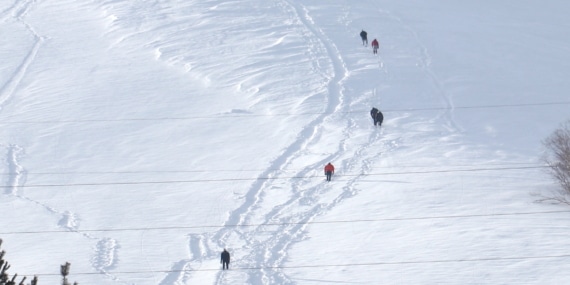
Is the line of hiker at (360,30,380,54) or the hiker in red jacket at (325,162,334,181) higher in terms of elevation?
the hiker in red jacket at (325,162,334,181)

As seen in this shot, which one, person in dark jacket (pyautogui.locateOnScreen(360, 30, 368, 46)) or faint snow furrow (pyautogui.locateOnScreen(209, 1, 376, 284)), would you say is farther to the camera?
person in dark jacket (pyautogui.locateOnScreen(360, 30, 368, 46))

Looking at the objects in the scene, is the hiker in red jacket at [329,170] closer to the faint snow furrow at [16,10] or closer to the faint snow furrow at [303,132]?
the faint snow furrow at [303,132]

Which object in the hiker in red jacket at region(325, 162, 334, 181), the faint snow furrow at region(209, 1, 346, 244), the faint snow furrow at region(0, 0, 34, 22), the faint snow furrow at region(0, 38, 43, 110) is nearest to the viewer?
the faint snow furrow at region(209, 1, 346, 244)

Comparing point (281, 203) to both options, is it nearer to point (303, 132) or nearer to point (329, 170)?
point (329, 170)

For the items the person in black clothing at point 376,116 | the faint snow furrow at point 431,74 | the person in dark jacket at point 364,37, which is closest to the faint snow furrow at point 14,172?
the person in black clothing at point 376,116

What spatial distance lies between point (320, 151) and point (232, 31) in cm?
2002

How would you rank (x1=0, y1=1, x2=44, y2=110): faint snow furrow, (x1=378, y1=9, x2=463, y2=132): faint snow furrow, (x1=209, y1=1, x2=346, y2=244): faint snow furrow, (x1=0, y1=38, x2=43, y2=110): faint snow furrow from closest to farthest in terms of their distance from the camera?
(x1=209, y1=1, x2=346, y2=244): faint snow furrow → (x1=378, y1=9, x2=463, y2=132): faint snow furrow → (x1=0, y1=38, x2=43, y2=110): faint snow furrow → (x1=0, y1=1, x2=44, y2=110): faint snow furrow

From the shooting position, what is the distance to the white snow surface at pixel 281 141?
25.4m

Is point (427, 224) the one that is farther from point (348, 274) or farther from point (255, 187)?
point (255, 187)

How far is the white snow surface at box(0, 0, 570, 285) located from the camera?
83.2 feet

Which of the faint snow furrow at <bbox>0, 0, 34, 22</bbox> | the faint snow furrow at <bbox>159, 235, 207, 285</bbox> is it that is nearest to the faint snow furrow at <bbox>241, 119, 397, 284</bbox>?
the faint snow furrow at <bbox>159, 235, 207, 285</bbox>

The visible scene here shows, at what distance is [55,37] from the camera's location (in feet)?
177

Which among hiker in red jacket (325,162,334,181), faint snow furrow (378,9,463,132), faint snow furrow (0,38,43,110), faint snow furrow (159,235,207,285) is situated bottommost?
faint snow furrow (378,9,463,132)

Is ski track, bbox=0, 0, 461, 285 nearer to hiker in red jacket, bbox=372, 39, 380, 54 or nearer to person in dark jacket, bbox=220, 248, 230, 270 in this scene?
person in dark jacket, bbox=220, 248, 230, 270
